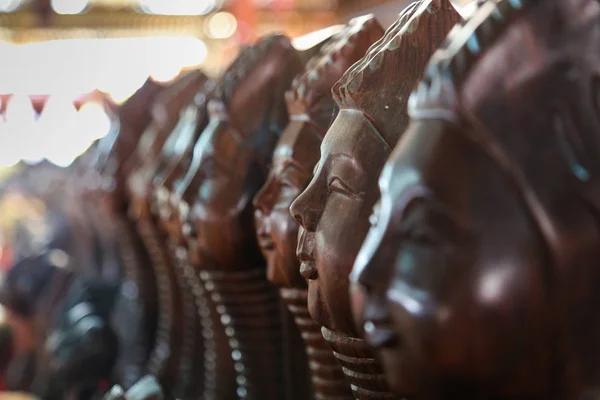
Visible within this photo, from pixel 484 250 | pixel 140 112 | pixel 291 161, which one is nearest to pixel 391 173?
pixel 484 250

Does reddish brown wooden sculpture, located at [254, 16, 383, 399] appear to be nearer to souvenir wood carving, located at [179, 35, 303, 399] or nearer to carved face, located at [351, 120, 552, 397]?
souvenir wood carving, located at [179, 35, 303, 399]

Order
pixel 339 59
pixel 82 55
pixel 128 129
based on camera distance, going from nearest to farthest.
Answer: pixel 339 59
pixel 128 129
pixel 82 55

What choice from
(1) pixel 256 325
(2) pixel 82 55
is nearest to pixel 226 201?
(1) pixel 256 325

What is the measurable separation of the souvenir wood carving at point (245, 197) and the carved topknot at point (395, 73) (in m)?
0.52

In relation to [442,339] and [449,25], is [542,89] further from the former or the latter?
[449,25]

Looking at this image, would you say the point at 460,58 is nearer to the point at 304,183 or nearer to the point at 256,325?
the point at 304,183

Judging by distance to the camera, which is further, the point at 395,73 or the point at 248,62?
the point at 248,62

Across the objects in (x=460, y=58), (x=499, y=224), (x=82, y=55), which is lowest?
(x=499, y=224)

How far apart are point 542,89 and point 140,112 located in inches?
84.9

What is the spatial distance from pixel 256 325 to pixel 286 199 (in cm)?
36

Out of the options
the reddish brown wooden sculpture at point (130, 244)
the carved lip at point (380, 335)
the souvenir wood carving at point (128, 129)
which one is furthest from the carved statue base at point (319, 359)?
the souvenir wood carving at point (128, 129)

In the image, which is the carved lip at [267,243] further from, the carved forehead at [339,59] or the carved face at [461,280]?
the carved face at [461,280]

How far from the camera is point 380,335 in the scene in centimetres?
66

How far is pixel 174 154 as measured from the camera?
190cm
